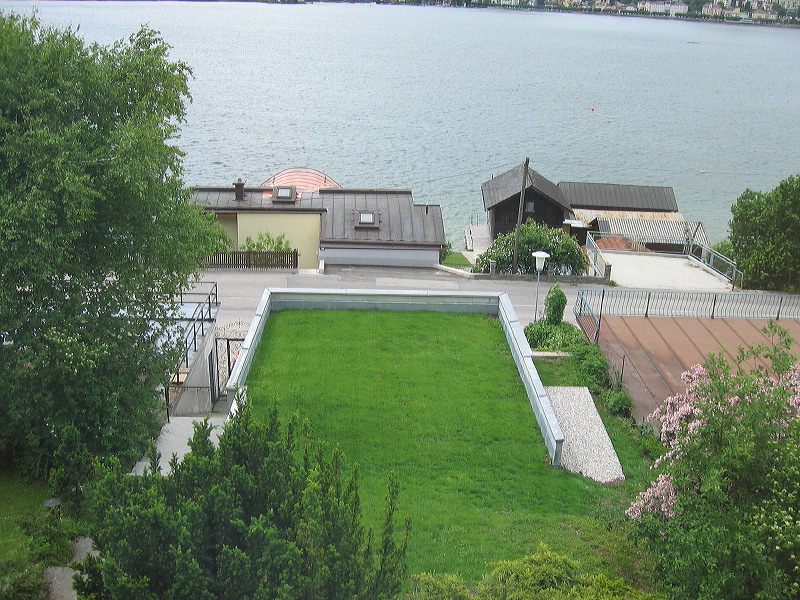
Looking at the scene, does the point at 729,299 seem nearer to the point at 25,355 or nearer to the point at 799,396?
the point at 799,396

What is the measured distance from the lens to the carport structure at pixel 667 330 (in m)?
19.2

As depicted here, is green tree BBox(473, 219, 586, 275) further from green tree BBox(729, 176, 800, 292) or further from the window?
the window

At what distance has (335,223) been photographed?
3262 centimetres

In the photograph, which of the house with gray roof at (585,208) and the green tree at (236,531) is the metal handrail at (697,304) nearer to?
the house with gray roof at (585,208)

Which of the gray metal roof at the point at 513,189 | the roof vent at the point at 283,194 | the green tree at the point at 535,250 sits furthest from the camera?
the gray metal roof at the point at 513,189

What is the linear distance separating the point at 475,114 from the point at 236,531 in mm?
86254

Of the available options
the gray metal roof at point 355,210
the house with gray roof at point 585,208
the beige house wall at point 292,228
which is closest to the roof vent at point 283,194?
the gray metal roof at point 355,210

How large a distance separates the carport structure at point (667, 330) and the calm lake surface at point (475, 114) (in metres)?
25.1

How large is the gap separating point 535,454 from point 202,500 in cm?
847

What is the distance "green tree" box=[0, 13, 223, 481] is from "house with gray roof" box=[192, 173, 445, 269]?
1685cm

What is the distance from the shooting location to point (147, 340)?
14602 mm

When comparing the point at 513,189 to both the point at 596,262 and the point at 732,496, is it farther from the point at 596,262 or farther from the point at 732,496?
the point at 732,496

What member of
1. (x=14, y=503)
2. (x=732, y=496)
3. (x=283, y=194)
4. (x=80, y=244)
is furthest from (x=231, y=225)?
(x=732, y=496)

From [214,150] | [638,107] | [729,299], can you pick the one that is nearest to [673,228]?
[729,299]
